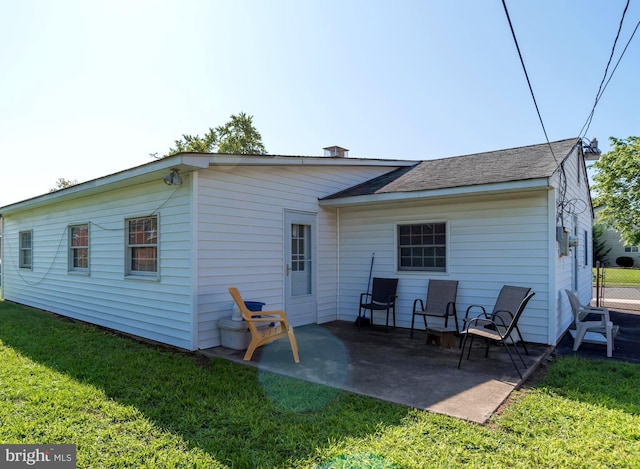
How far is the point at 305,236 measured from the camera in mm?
7367

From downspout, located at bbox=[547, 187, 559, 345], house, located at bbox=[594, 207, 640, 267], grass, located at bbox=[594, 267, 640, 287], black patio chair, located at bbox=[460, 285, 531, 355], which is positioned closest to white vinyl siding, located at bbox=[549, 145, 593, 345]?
downspout, located at bbox=[547, 187, 559, 345]

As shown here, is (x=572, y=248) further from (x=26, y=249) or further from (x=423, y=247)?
(x=26, y=249)

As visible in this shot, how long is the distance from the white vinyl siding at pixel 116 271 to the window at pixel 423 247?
390 cm

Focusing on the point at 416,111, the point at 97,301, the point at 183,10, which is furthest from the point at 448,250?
the point at 97,301

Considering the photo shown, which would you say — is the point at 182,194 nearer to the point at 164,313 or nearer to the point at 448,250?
the point at 164,313

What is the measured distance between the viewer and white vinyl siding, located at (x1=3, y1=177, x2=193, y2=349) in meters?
5.62

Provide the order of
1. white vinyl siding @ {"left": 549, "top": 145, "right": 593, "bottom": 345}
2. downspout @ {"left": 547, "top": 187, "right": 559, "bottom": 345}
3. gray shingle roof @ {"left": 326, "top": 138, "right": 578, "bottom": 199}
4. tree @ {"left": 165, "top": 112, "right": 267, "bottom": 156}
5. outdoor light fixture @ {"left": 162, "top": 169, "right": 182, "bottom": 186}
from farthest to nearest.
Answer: tree @ {"left": 165, "top": 112, "right": 267, "bottom": 156}, white vinyl siding @ {"left": 549, "top": 145, "right": 593, "bottom": 345}, gray shingle roof @ {"left": 326, "top": 138, "right": 578, "bottom": 199}, downspout @ {"left": 547, "top": 187, "right": 559, "bottom": 345}, outdoor light fixture @ {"left": 162, "top": 169, "right": 182, "bottom": 186}

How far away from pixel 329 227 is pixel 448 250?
2375 mm

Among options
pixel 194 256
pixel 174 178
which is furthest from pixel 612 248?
pixel 174 178

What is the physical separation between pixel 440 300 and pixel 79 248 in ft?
24.1

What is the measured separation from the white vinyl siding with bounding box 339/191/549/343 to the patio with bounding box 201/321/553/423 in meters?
0.77

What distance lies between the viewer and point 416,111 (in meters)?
7.75

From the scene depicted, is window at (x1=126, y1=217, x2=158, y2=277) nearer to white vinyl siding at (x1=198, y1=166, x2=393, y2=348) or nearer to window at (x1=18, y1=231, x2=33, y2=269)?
white vinyl siding at (x1=198, y1=166, x2=393, y2=348)

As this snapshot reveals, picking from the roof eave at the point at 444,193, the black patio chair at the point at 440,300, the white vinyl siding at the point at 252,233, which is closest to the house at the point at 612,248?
the black patio chair at the point at 440,300
